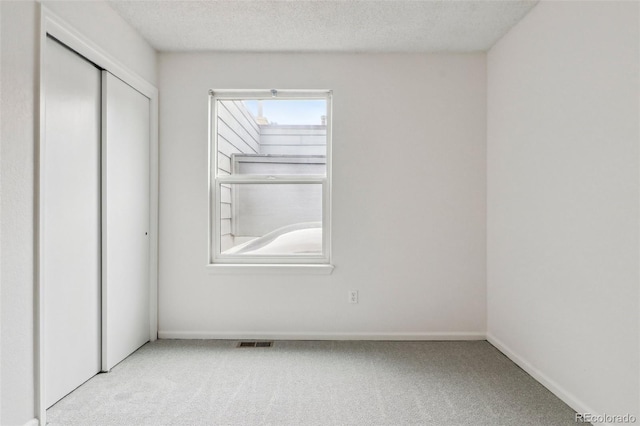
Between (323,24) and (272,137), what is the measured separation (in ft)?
3.40

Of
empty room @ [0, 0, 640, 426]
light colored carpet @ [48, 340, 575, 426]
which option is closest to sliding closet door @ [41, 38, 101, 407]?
empty room @ [0, 0, 640, 426]

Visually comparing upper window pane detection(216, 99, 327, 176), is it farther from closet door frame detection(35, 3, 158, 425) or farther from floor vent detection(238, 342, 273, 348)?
floor vent detection(238, 342, 273, 348)

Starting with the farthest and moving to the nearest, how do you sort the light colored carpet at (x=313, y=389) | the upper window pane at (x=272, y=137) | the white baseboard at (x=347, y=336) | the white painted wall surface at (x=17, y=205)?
the upper window pane at (x=272, y=137), the white baseboard at (x=347, y=336), the light colored carpet at (x=313, y=389), the white painted wall surface at (x=17, y=205)

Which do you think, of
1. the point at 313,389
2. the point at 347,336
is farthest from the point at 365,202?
the point at 313,389

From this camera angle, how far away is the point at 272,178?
333 centimetres

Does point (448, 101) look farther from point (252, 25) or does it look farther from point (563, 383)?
point (563, 383)

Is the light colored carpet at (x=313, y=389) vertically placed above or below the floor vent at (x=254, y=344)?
below

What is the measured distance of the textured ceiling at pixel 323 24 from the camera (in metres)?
2.51

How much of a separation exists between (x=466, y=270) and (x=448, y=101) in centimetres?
145

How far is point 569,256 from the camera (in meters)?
2.16

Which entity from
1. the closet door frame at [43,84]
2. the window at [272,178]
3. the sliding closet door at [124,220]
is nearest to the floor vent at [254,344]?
the window at [272,178]

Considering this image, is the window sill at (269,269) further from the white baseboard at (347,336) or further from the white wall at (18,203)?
the white wall at (18,203)
